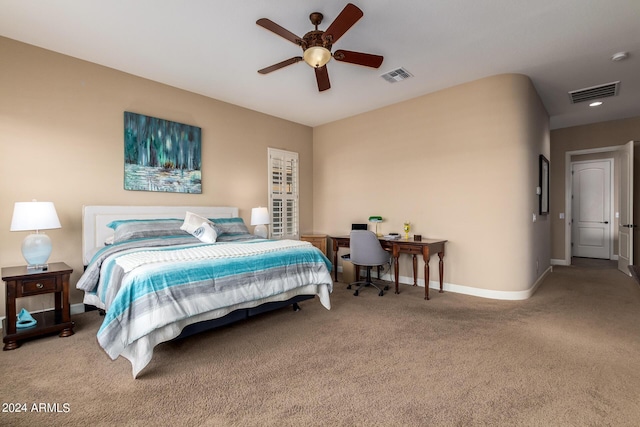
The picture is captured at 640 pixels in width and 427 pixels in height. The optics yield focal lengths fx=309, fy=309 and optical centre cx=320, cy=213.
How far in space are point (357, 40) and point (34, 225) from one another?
3536 millimetres

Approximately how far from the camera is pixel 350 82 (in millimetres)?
4195

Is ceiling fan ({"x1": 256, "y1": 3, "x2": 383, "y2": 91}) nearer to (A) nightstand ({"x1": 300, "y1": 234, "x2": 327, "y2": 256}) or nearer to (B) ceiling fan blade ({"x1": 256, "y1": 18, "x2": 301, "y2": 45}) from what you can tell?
(B) ceiling fan blade ({"x1": 256, "y1": 18, "x2": 301, "y2": 45})

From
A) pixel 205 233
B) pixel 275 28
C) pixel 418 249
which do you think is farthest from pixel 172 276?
pixel 418 249

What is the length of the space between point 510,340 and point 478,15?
2.92 m

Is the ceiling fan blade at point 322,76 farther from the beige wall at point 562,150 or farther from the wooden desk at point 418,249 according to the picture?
the beige wall at point 562,150

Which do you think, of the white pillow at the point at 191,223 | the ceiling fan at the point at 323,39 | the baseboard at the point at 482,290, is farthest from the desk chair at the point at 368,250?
the ceiling fan at the point at 323,39

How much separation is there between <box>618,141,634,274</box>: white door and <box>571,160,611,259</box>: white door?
1595mm

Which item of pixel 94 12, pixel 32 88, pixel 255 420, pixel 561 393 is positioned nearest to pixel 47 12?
pixel 94 12

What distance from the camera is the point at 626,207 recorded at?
17.1ft

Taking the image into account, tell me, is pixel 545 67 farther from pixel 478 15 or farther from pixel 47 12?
pixel 47 12

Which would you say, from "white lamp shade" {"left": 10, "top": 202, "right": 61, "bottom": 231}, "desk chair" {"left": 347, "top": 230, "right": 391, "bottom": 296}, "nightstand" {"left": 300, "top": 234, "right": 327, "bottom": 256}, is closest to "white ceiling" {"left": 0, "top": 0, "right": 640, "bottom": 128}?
"white lamp shade" {"left": 10, "top": 202, "right": 61, "bottom": 231}

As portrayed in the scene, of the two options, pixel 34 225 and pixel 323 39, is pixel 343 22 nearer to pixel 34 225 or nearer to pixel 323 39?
pixel 323 39

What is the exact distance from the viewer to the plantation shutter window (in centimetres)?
561

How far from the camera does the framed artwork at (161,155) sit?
154 inches
